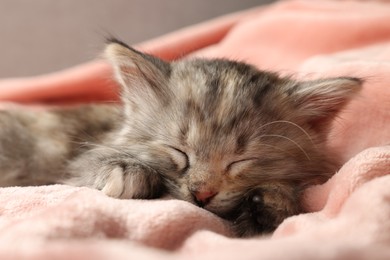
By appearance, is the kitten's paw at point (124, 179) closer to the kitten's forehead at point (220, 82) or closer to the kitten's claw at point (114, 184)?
the kitten's claw at point (114, 184)

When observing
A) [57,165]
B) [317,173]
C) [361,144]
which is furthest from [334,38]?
[57,165]

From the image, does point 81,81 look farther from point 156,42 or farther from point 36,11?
point 36,11

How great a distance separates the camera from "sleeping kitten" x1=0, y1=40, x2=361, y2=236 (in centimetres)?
119

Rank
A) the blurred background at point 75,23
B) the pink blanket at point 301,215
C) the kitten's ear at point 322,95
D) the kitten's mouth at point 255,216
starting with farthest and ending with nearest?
the blurred background at point 75,23, the kitten's ear at point 322,95, the kitten's mouth at point 255,216, the pink blanket at point 301,215

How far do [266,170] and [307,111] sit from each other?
0.85 feet

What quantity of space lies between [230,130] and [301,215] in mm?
295

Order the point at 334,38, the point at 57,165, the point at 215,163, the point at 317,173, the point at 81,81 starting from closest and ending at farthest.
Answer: the point at 215,163 → the point at 317,173 → the point at 57,165 → the point at 334,38 → the point at 81,81

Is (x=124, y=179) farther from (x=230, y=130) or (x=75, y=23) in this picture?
(x=75, y=23)

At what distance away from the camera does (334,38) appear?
2090mm

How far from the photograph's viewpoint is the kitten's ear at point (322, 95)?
4.53 ft

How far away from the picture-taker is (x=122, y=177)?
121 centimetres

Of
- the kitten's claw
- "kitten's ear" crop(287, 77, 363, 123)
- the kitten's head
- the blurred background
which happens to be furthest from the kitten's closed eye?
the blurred background

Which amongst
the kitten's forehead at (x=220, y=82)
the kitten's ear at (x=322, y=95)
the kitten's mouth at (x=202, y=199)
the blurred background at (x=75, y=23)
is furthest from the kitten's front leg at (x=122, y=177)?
the blurred background at (x=75, y=23)

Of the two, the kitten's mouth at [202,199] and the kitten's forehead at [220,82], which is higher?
the kitten's forehead at [220,82]
